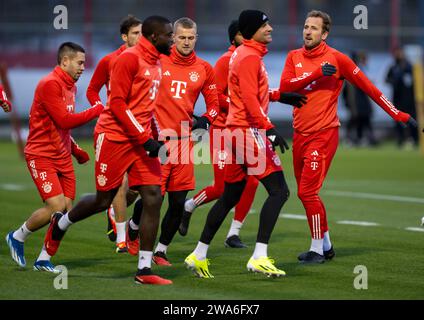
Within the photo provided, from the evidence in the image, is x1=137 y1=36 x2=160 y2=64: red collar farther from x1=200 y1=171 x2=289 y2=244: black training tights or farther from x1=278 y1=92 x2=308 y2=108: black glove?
x1=278 y1=92 x2=308 y2=108: black glove

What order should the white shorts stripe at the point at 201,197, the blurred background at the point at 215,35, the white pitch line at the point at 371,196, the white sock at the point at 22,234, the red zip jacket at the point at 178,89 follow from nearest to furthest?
1. the white sock at the point at 22,234
2. the red zip jacket at the point at 178,89
3. the white shorts stripe at the point at 201,197
4. the white pitch line at the point at 371,196
5. the blurred background at the point at 215,35

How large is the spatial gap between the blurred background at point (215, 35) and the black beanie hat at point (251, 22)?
21555mm

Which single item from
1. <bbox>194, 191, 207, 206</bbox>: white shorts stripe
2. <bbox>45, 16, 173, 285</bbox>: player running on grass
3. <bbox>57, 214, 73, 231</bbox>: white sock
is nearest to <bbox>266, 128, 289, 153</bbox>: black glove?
<bbox>45, 16, 173, 285</bbox>: player running on grass

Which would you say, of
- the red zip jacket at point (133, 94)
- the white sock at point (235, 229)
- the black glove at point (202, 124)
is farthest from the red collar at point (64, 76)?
the white sock at point (235, 229)

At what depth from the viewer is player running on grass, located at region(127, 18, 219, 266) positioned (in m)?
12.1

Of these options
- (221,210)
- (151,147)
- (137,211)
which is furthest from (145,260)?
(137,211)

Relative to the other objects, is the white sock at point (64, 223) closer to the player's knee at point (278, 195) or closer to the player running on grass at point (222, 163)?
the player's knee at point (278, 195)

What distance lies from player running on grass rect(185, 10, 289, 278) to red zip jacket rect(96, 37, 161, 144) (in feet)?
2.97

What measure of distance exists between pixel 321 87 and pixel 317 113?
0.96 ft

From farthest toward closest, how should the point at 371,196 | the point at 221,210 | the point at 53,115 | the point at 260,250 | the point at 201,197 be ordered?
the point at 371,196
the point at 201,197
the point at 53,115
the point at 221,210
the point at 260,250

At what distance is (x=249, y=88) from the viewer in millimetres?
10898

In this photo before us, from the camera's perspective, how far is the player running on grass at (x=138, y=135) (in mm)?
10383

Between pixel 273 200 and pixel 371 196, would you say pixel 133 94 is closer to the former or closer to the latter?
pixel 273 200

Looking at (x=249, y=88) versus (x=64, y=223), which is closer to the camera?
(x=249, y=88)
